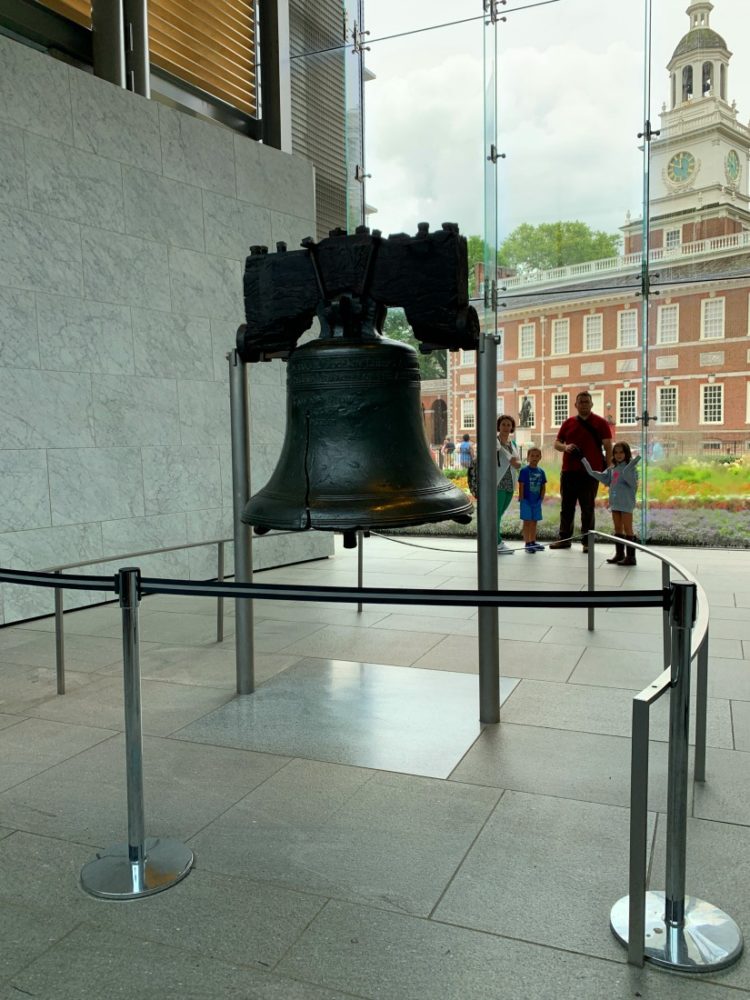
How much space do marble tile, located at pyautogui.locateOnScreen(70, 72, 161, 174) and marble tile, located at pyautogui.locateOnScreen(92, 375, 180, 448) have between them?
6.07ft

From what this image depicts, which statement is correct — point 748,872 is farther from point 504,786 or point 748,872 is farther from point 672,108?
point 672,108

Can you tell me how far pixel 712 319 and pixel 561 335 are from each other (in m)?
1.90

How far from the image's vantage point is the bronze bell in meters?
2.47

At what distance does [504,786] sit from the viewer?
3258 mm

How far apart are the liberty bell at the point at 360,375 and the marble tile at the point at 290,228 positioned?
6039 mm

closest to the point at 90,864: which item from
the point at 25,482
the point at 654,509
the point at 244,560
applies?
the point at 244,560

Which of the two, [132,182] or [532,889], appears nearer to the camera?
[532,889]

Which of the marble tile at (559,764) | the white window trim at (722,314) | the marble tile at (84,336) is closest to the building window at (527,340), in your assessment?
the white window trim at (722,314)

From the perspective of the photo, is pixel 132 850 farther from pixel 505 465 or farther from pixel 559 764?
pixel 505 465

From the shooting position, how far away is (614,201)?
10.6 m

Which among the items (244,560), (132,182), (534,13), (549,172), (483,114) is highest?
(534,13)

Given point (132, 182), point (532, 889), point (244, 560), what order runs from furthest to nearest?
point (132, 182) → point (244, 560) → point (532, 889)

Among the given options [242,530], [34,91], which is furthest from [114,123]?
[242,530]

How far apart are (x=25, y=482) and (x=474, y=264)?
7.23 meters
